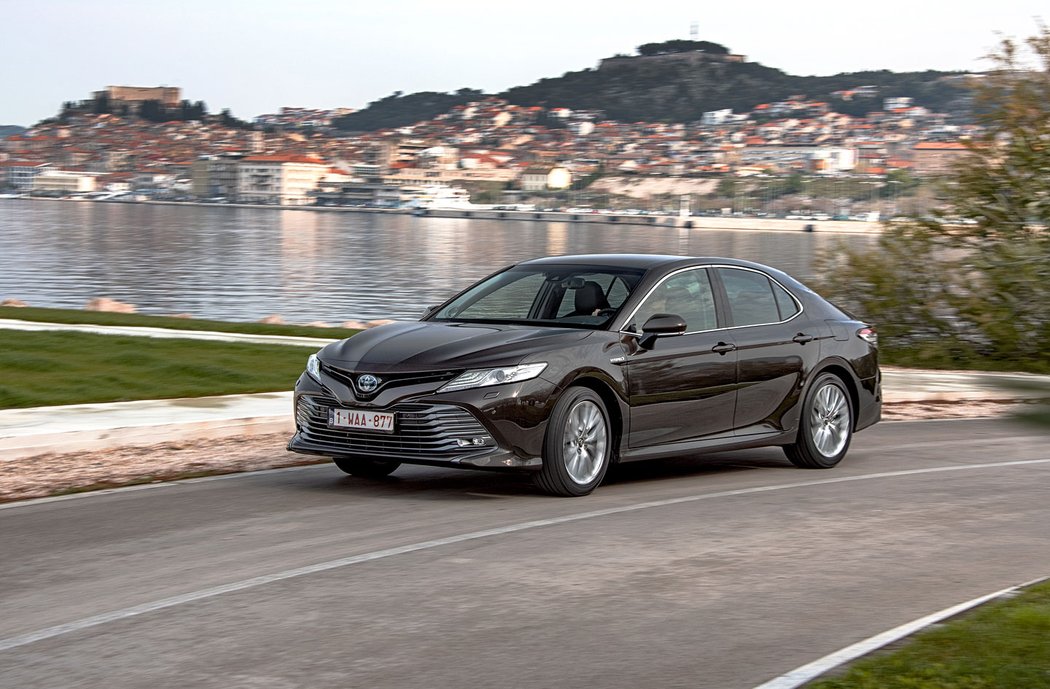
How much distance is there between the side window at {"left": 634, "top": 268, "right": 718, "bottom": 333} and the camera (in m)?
10.1

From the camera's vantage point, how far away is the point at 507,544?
25.6 ft

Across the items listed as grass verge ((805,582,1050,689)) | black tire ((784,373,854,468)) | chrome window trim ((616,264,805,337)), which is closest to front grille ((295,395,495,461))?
chrome window trim ((616,264,805,337))

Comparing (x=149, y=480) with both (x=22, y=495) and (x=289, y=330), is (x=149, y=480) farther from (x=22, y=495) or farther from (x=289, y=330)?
(x=289, y=330)

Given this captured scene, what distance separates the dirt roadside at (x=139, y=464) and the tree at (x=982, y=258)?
453 inches

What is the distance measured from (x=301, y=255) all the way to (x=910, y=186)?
79.7 meters

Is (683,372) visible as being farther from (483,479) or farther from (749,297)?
(483,479)

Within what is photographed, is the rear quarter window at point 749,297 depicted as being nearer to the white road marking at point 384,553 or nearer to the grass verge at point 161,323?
the white road marking at point 384,553

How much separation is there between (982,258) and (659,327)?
1421cm

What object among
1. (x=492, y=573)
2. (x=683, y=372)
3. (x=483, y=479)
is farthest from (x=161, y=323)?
(x=492, y=573)

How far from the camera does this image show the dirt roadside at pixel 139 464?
980 cm

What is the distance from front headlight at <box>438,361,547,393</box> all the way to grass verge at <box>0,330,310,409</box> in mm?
5625

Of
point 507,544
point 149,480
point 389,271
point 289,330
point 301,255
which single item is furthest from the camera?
point 301,255

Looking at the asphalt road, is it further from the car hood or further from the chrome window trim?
the chrome window trim

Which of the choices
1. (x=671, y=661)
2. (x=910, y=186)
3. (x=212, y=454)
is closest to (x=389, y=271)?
(x=910, y=186)
